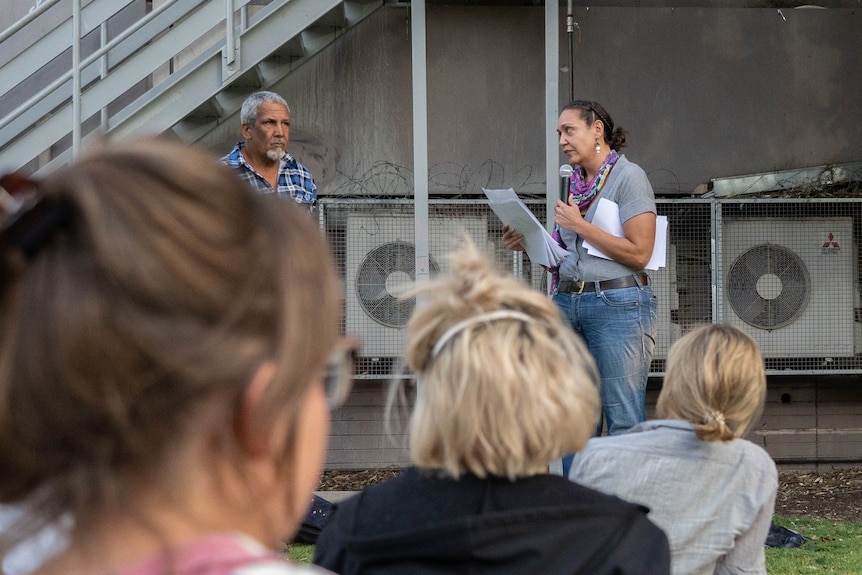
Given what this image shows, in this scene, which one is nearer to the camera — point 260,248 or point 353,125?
point 260,248

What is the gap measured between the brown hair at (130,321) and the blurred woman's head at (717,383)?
1768 millimetres

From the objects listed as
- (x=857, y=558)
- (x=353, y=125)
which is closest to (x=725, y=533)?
(x=857, y=558)

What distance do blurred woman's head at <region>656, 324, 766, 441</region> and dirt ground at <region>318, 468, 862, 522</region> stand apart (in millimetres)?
3839

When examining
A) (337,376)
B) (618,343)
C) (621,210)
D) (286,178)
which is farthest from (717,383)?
(286,178)

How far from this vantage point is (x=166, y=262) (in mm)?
731

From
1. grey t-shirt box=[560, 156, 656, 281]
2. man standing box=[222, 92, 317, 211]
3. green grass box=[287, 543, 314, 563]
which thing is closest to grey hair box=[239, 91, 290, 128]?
man standing box=[222, 92, 317, 211]

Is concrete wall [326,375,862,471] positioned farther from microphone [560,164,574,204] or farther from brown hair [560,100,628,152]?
brown hair [560,100,628,152]

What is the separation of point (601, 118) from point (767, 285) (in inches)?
106

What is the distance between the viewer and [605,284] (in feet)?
14.1

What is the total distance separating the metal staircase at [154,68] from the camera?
18.6 feet

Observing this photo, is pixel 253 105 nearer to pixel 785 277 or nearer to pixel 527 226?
pixel 527 226

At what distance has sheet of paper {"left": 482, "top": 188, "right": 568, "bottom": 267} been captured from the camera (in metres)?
4.23

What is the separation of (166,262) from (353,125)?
6.32 metres

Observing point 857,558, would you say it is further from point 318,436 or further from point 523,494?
point 318,436
